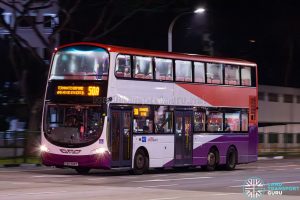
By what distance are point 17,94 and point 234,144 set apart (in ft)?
91.5

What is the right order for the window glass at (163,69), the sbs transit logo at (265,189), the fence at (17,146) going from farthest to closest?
1. the fence at (17,146)
2. the window glass at (163,69)
3. the sbs transit logo at (265,189)

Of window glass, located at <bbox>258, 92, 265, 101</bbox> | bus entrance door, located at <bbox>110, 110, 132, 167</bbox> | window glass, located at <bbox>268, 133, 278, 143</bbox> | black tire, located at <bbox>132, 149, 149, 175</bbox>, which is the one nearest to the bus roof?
bus entrance door, located at <bbox>110, 110, 132, 167</bbox>

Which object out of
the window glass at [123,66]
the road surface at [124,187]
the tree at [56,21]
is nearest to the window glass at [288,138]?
the tree at [56,21]

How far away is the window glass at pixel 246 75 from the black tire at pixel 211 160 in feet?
11.1

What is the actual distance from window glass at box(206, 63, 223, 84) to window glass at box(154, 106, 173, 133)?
2808 millimetres

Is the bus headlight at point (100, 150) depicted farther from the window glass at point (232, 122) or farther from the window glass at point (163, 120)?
the window glass at point (232, 122)

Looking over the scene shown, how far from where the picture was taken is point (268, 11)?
47.5 meters

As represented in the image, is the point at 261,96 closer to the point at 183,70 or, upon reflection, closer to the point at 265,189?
the point at 183,70

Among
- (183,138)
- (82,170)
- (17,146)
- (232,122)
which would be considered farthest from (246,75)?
(17,146)

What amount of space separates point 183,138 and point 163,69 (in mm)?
2829

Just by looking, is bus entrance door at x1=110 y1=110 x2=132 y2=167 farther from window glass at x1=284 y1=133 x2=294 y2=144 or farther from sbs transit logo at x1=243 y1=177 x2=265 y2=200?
window glass at x1=284 y1=133 x2=294 y2=144

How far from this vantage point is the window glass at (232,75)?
29.2 meters

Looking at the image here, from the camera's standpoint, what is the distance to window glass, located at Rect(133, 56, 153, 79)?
2445 cm

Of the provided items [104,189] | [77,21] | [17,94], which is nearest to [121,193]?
[104,189]
